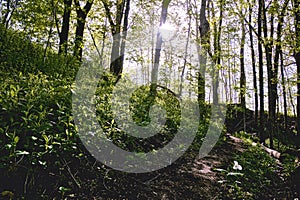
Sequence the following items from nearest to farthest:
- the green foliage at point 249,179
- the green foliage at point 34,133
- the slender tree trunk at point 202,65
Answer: the green foliage at point 34,133 → the green foliage at point 249,179 → the slender tree trunk at point 202,65

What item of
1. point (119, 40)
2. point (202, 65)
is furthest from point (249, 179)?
point (119, 40)

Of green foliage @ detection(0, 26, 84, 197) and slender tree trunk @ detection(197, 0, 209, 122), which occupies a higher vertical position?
slender tree trunk @ detection(197, 0, 209, 122)

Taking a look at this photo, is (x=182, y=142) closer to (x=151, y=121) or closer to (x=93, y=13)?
(x=151, y=121)

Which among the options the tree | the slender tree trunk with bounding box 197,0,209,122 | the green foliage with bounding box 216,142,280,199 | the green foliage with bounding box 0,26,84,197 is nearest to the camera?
the green foliage with bounding box 0,26,84,197

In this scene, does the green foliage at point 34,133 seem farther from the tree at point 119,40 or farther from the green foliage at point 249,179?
the tree at point 119,40

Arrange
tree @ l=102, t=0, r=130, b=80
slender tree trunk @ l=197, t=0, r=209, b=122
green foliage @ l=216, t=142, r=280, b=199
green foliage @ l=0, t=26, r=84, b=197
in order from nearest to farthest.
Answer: green foliage @ l=0, t=26, r=84, b=197 → green foliage @ l=216, t=142, r=280, b=199 → slender tree trunk @ l=197, t=0, r=209, b=122 → tree @ l=102, t=0, r=130, b=80

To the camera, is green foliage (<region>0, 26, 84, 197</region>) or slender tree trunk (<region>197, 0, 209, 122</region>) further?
slender tree trunk (<region>197, 0, 209, 122</region>)

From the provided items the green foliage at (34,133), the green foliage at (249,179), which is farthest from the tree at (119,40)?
the green foliage at (34,133)

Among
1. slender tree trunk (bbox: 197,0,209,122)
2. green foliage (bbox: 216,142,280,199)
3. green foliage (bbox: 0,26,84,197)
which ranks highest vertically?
slender tree trunk (bbox: 197,0,209,122)

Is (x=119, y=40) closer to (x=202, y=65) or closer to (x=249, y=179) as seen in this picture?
(x=202, y=65)

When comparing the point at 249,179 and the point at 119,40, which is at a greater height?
the point at 119,40

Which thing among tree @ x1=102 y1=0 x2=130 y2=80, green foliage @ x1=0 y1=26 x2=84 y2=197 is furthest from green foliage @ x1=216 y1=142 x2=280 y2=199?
tree @ x1=102 y1=0 x2=130 y2=80

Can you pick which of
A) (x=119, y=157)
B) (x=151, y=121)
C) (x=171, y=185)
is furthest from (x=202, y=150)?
(x=119, y=157)

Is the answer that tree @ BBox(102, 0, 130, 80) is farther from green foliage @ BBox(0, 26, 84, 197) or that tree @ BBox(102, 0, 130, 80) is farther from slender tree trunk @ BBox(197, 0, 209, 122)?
green foliage @ BBox(0, 26, 84, 197)
